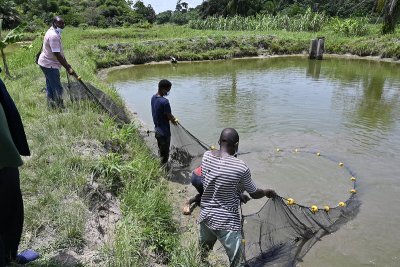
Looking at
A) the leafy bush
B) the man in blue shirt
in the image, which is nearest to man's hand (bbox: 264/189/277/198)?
→ the man in blue shirt

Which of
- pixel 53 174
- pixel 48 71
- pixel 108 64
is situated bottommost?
pixel 108 64

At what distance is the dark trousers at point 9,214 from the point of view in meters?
2.53

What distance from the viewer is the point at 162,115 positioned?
5734 mm

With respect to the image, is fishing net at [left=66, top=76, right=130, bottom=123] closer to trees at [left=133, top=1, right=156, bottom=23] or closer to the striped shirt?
the striped shirt

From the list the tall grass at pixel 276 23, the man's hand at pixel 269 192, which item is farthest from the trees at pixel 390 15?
the man's hand at pixel 269 192

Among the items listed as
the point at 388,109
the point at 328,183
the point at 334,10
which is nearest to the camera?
the point at 328,183

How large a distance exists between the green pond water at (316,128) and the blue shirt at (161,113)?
171cm

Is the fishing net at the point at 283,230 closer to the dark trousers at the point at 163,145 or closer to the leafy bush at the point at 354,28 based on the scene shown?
the dark trousers at the point at 163,145

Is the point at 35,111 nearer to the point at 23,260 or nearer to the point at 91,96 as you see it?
the point at 91,96

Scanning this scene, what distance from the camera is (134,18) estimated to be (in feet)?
184

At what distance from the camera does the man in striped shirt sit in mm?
3025

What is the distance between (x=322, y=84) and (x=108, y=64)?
1156 cm

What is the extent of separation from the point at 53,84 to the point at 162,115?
232 cm

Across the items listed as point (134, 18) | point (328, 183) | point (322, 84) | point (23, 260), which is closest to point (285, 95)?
point (322, 84)
